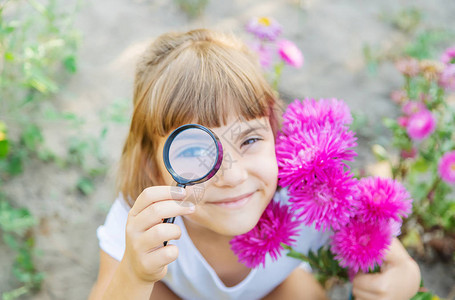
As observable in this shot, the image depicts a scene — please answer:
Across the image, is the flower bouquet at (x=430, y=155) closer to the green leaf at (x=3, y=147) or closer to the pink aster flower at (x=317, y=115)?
the pink aster flower at (x=317, y=115)

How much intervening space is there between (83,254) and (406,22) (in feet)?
11.0

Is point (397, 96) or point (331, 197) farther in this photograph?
point (397, 96)

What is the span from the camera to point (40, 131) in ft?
8.81

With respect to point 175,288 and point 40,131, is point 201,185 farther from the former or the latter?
point 40,131

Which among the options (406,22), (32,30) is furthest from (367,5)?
(32,30)

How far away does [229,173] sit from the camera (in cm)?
133

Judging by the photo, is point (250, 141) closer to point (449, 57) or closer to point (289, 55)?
point (289, 55)

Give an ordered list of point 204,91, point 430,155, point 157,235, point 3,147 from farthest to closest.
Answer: point 3,147 → point 430,155 → point 204,91 → point 157,235

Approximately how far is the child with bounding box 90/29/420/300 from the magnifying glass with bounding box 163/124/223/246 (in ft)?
0.17

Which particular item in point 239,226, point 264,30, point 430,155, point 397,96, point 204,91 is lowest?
point 397,96

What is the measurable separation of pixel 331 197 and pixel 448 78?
122cm

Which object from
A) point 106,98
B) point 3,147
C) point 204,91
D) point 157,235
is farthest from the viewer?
point 106,98

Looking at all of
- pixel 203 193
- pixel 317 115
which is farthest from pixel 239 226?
pixel 317 115

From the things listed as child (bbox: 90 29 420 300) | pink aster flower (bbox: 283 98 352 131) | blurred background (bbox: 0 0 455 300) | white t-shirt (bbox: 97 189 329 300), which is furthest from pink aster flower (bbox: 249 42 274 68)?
pink aster flower (bbox: 283 98 352 131)
